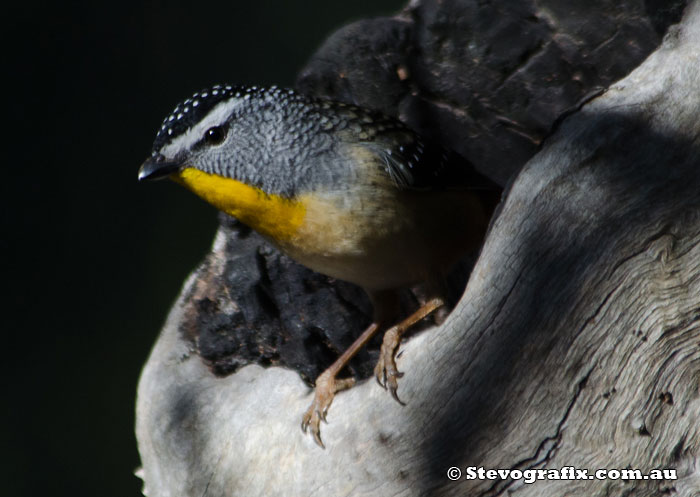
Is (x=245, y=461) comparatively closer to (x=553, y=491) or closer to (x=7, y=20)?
(x=553, y=491)

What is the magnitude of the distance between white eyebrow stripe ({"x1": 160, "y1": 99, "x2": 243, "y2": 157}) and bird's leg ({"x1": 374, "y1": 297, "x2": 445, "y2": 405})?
0.96 metres

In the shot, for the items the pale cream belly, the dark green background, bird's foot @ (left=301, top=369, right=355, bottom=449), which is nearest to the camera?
bird's foot @ (left=301, top=369, right=355, bottom=449)

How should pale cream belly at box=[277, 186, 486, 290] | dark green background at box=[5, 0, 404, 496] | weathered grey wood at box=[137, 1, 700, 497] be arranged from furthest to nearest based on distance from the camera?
dark green background at box=[5, 0, 404, 496] < pale cream belly at box=[277, 186, 486, 290] < weathered grey wood at box=[137, 1, 700, 497]

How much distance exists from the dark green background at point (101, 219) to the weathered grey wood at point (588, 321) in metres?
3.19

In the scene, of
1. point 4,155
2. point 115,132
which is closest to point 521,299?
point 115,132

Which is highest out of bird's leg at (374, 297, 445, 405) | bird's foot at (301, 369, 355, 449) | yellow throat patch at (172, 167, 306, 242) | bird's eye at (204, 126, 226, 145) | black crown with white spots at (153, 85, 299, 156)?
black crown with white spots at (153, 85, 299, 156)

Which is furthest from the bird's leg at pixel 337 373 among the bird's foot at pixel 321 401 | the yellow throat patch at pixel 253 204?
the yellow throat patch at pixel 253 204

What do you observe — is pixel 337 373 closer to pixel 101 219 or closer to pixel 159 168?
pixel 159 168

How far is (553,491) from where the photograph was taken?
6.58ft

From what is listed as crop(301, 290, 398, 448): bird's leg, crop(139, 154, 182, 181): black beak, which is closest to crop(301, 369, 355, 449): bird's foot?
crop(301, 290, 398, 448): bird's leg

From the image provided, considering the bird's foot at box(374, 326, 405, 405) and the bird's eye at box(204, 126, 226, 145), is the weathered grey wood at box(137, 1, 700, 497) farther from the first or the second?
the bird's eye at box(204, 126, 226, 145)

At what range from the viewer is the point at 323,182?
252 cm

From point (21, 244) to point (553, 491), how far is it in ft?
13.3

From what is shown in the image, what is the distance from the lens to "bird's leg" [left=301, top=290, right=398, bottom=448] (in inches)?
94.6
